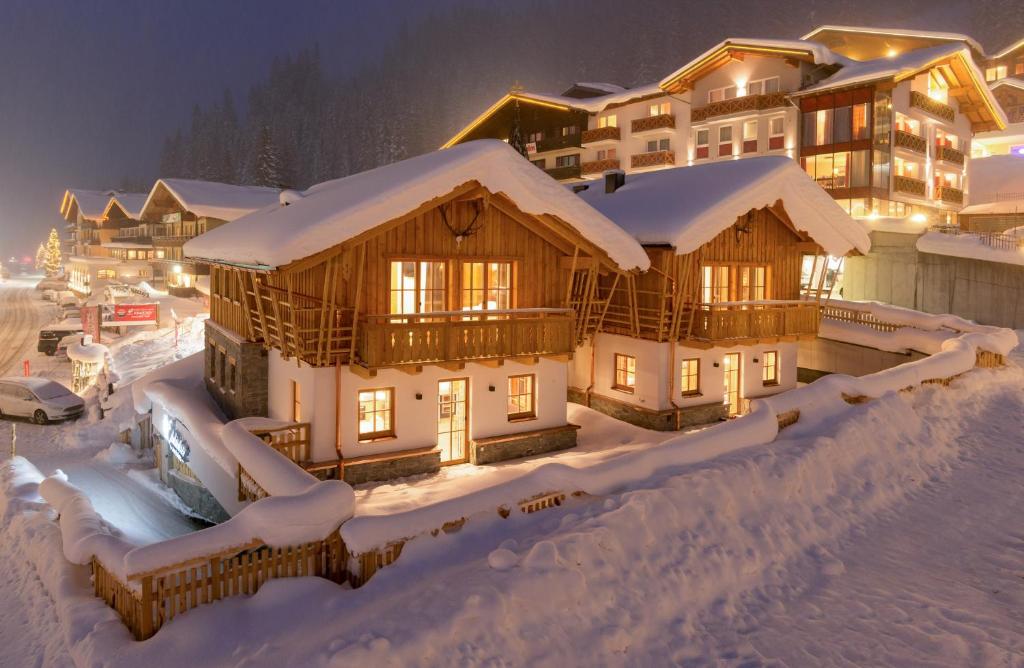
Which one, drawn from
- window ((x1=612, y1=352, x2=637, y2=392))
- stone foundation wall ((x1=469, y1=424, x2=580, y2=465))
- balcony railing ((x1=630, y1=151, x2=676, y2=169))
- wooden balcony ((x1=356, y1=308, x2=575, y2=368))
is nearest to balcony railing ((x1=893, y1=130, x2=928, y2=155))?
balcony railing ((x1=630, y1=151, x2=676, y2=169))

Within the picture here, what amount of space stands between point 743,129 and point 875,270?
617 inches

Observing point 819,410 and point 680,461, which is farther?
point 819,410

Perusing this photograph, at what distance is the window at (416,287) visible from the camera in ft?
53.8

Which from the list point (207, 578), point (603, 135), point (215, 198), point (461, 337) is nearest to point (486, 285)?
point (461, 337)

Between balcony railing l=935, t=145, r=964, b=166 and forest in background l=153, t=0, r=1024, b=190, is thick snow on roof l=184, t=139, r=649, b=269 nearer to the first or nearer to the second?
balcony railing l=935, t=145, r=964, b=166

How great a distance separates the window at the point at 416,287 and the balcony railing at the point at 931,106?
38105mm

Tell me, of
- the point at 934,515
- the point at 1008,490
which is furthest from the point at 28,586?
the point at 1008,490

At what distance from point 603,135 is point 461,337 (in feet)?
138

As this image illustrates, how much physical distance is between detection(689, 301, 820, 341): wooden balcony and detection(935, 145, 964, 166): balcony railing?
1224 inches

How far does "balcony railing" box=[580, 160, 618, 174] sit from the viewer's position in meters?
54.4

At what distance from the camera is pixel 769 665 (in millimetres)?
9242

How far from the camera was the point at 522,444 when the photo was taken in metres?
18.0

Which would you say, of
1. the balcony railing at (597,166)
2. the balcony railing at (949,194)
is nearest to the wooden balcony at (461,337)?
the balcony railing at (597,166)

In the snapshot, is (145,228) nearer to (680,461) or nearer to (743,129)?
(743,129)
